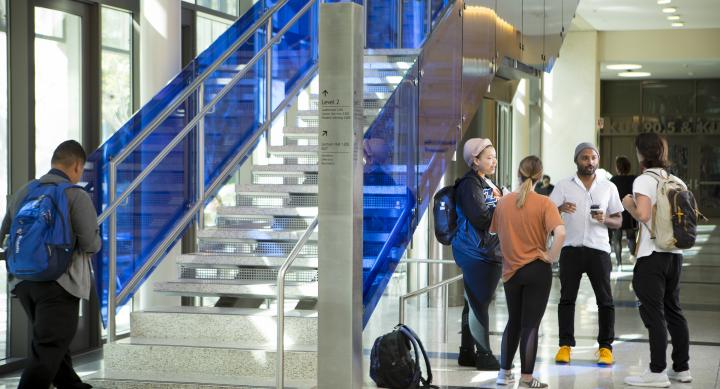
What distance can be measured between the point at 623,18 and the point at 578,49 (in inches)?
84.6

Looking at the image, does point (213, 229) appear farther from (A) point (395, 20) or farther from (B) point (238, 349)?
(A) point (395, 20)

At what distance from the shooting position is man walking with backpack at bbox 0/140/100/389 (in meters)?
5.89

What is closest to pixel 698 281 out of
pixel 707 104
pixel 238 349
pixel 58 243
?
pixel 238 349

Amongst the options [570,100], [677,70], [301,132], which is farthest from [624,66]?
[301,132]

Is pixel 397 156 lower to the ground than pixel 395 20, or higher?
lower

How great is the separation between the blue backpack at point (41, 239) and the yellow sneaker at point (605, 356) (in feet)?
13.3

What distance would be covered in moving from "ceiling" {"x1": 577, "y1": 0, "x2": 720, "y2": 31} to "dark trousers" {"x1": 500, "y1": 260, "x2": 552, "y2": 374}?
14194 millimetres

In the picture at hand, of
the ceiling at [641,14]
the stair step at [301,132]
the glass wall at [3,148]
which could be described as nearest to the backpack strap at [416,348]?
the stair step at [301,132]

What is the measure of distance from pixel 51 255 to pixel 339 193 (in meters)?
1.71

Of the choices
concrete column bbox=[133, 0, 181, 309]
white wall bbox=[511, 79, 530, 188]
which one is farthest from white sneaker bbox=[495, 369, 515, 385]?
white wall bbox=[511, 79, 530, 188]

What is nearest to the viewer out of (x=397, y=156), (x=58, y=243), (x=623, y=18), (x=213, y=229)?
(x=58, y=243)

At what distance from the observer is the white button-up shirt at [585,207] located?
303 inches

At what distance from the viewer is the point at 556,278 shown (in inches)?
611

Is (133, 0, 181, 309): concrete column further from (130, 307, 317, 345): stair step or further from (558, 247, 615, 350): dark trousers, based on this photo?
(558, 247, 615, 350): dark trousers
